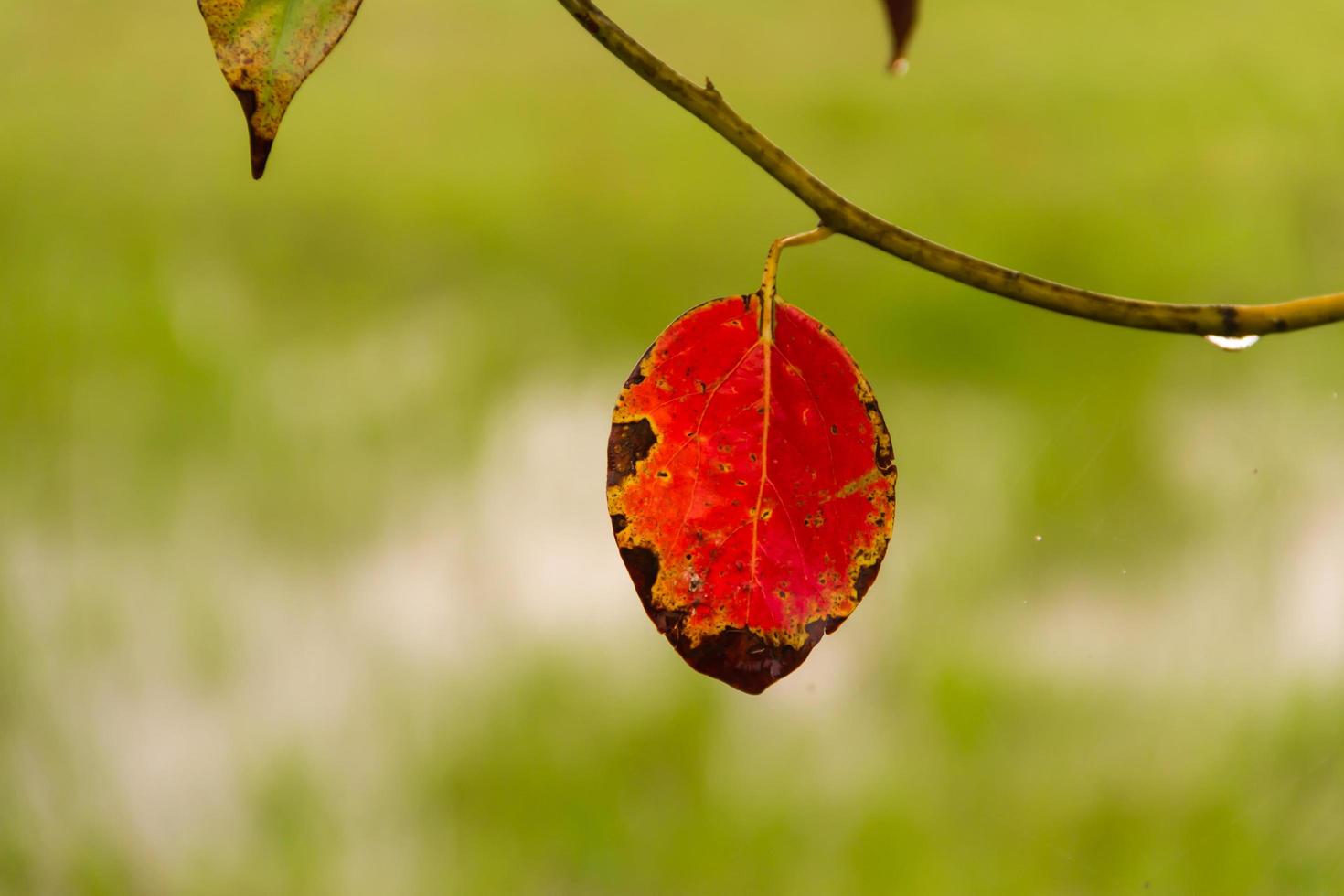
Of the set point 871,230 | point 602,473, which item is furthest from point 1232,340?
point 602,473

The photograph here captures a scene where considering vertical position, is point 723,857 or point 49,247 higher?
point 49,247

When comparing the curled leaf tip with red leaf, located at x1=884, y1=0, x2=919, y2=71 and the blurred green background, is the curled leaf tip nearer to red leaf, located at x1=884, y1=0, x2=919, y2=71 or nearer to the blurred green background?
red leaf, located at x1=884, y1=0, x2=919, y2=71

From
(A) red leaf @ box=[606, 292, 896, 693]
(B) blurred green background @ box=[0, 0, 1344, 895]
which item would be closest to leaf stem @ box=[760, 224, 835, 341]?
(A) red leaf @ box=[606, 292, 896, 693]

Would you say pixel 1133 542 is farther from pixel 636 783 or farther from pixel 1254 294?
pixel 636 783

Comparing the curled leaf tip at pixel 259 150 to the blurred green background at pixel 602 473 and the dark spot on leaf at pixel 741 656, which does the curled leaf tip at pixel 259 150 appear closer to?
the dark spot on leaf at pixel 741 656

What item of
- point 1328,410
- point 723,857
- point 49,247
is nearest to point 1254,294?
point 1328,410

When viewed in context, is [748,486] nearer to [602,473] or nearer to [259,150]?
[259,150]
